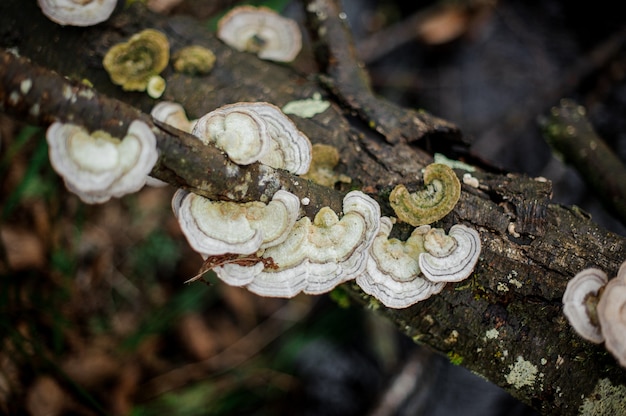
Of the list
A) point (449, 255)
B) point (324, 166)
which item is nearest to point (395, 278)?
point (449, 255)

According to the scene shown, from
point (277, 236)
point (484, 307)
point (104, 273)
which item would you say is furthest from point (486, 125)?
point (104, 273)

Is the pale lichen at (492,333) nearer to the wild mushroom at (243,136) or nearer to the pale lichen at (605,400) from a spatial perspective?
the pale lichen at (605,400)

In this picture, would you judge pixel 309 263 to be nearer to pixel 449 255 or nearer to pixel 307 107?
pixel 449 255

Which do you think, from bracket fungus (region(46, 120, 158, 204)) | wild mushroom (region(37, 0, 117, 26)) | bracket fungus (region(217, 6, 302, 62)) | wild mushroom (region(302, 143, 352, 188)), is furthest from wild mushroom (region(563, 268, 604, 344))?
wild mushroom (region(37, 0, 117, 26))

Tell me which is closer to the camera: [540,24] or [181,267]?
[181,267]

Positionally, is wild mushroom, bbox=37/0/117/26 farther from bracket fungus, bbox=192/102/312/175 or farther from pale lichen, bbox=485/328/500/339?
pale lichen, bbox=485/328/500/339

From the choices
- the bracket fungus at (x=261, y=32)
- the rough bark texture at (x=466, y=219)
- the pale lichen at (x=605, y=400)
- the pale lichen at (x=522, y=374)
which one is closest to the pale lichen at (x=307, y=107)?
the rough bark texture at (x=466, y=219)

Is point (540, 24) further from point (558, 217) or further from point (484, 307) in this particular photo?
point (484, 307)
